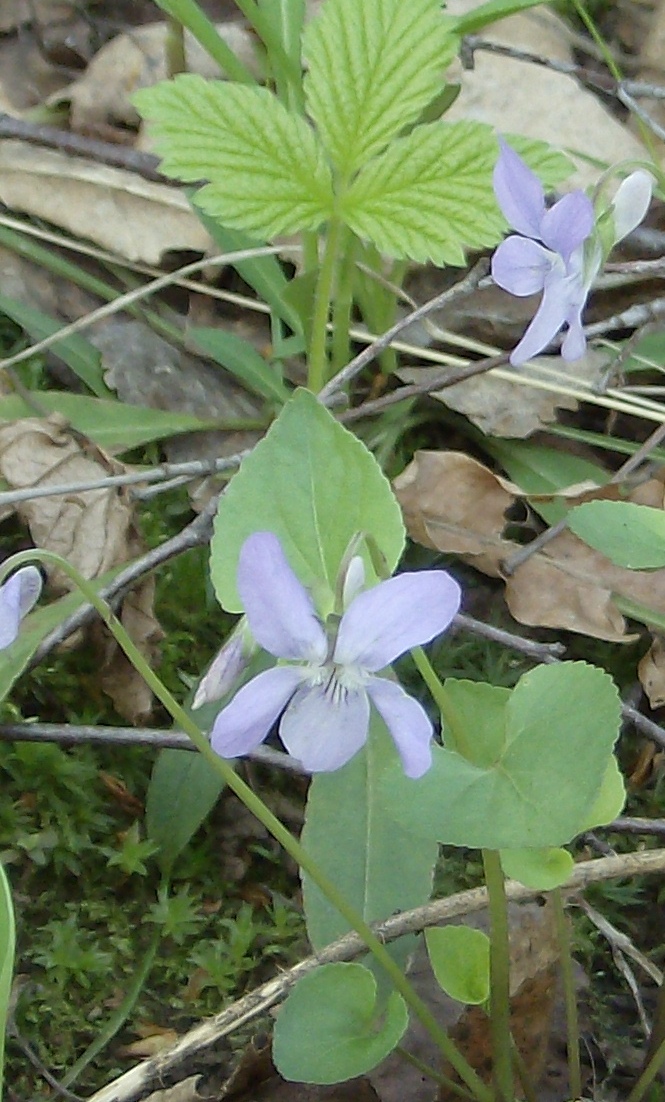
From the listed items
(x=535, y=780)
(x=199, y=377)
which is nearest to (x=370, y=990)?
(x=535, y=780)

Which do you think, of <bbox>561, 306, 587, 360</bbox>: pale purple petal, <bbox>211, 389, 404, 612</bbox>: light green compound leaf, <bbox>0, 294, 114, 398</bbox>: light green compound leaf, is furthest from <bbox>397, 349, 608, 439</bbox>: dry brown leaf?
<bbox>211, 389, 404, 612</bbox>: light green compound leaf

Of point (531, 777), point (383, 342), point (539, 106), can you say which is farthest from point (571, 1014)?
point (539, 106)

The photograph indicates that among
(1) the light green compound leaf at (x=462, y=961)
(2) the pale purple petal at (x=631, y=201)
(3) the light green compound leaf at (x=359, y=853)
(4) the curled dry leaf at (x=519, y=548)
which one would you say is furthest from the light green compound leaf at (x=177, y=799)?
(2) the pale purple petal at (x=631, y=201)

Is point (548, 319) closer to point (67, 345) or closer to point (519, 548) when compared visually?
point (519, 548)

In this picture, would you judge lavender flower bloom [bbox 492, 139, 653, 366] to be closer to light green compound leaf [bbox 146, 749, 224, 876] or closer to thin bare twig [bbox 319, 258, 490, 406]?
thin bare twig [bbox 319, 258, 490, 406]

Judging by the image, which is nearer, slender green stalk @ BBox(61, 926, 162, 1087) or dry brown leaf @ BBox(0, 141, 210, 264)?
slender green stalk @ BBox(61, 926, 162, 1087)

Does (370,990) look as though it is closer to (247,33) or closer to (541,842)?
(541,842)
